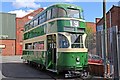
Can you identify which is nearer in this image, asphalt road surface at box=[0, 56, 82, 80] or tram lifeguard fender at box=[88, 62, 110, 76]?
tram lifeguard fender at box=[88, 62, 110, 76]

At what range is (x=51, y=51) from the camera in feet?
52.1

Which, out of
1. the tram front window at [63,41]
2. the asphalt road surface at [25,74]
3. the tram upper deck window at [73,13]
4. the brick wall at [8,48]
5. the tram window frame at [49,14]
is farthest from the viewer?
the brick wall at [8,48]

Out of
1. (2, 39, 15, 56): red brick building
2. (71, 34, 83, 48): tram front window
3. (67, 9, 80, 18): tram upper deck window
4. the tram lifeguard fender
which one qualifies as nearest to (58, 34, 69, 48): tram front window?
(71, 34, 83, 48): tram front window

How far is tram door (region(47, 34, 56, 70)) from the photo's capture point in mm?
15391

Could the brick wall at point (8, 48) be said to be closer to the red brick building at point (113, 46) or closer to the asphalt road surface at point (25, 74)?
the asphalt road surface at point (25, 74)

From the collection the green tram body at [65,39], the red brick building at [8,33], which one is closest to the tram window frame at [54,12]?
the green tram body at [65,39]

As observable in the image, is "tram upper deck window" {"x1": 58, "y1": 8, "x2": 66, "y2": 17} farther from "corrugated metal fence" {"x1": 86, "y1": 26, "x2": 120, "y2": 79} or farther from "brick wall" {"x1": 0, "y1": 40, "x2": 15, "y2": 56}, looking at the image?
"brick wall" {"x1": 0, "y1": 40, "x2": 15, "y2": 56}

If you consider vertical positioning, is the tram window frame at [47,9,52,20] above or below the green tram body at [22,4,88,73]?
above

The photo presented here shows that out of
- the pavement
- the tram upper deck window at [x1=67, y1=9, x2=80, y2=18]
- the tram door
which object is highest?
the tram upper deck window at [x1=67, y1=9, x2=80, y2=18]

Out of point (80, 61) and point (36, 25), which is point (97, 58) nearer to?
point (80, 61)

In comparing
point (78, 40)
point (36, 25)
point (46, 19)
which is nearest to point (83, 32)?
point (78, 40)

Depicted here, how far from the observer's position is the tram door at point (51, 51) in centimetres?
1539

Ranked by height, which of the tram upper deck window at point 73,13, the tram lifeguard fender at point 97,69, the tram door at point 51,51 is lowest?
the tram lifeguard fender at point 97,69

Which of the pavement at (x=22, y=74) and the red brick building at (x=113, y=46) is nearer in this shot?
the red brick building at (x=113, y=46)
